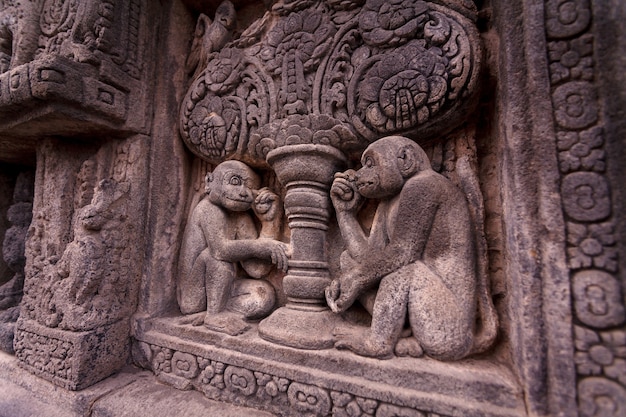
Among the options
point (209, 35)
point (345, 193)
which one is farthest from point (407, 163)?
point (209, 35)

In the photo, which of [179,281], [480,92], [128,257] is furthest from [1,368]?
[480,92]

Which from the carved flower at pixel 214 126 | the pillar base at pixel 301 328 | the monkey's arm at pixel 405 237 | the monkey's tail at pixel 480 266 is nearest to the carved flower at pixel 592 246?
the monkey's tail at pixel 480 266

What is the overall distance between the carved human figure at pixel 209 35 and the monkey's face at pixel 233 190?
1.06 meters

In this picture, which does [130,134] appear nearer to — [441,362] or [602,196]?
[441,362]

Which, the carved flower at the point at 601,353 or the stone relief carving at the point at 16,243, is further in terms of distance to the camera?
the stone relief carving at the point at 16,243

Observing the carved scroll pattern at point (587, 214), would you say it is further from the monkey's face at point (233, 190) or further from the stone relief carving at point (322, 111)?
the monkey's face at point (233, 190)

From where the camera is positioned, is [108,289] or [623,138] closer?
[623,138]

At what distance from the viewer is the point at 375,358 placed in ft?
5.14

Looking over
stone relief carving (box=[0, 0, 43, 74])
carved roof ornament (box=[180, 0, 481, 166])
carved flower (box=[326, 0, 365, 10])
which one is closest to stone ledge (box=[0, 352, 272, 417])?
carved roof ornament (box=[180, 0, 481, 166])

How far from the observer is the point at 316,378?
160 cm

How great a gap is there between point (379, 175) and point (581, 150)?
0.88 metres

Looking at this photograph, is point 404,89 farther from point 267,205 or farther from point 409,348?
point 409,348

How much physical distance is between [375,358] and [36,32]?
3468 mm

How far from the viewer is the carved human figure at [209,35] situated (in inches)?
98.3
